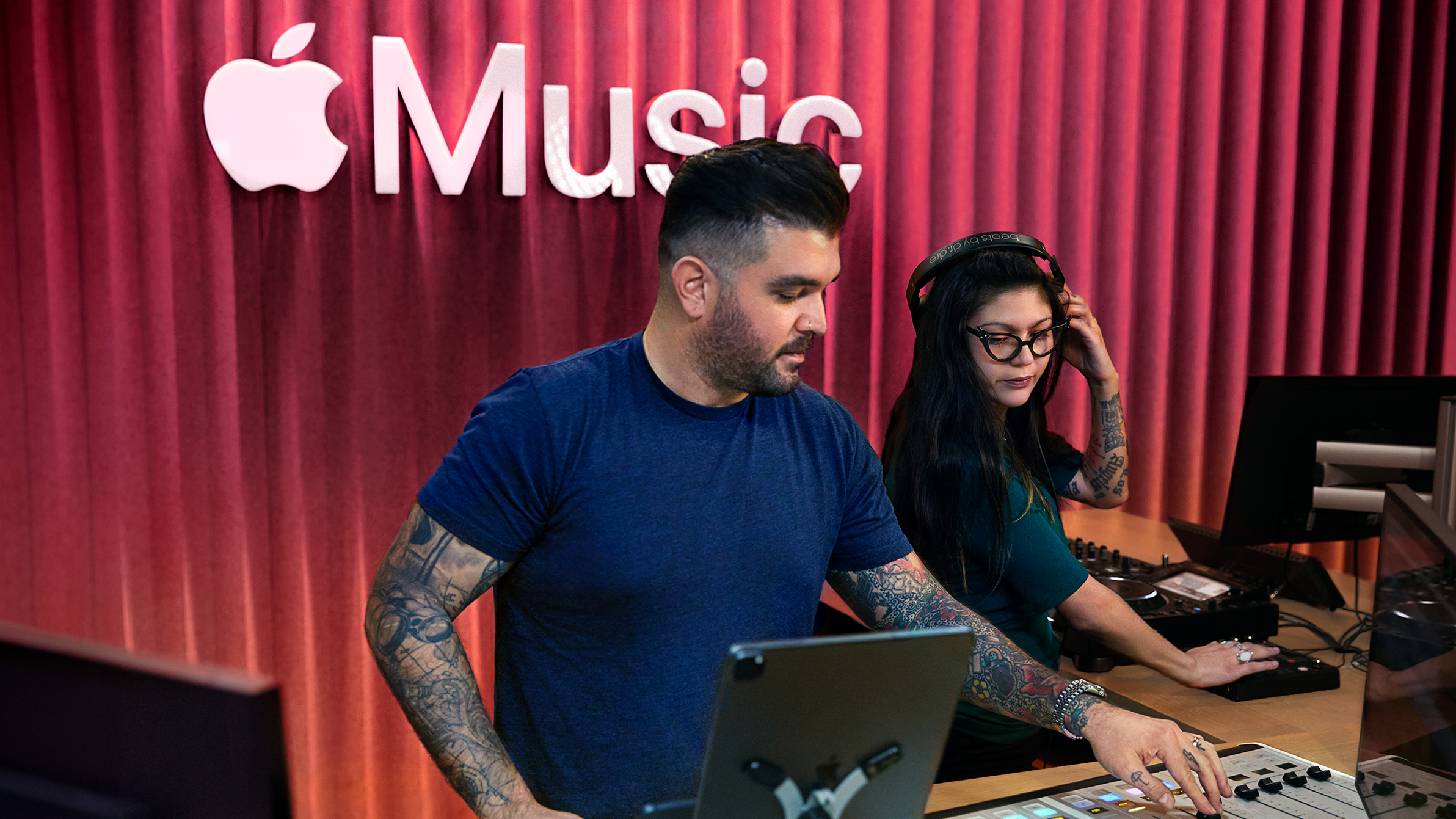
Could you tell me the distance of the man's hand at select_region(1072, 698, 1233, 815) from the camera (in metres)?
1.28

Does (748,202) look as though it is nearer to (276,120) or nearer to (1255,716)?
(1255,716)

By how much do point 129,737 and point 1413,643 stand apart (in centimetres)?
134

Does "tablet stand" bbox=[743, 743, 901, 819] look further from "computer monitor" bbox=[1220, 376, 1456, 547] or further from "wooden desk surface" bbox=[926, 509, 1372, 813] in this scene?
"computer monitor" bbox=[1220, 376, 1456, 547]

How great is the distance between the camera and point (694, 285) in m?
1.30

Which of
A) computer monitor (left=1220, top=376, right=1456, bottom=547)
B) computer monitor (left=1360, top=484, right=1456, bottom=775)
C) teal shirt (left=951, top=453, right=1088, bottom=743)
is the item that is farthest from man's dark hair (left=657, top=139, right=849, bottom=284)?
computer monitor (left=1220, top=376, right=1456, bottom=547)

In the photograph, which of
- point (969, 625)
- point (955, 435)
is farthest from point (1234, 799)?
point (955, 435)

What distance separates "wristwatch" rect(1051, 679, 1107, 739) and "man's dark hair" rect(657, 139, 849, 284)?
68 centimetres

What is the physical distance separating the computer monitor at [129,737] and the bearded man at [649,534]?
0.53 meters


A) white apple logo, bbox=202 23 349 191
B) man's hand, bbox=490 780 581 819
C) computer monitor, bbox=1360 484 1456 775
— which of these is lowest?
man's hand, bbox=490 780 581 819

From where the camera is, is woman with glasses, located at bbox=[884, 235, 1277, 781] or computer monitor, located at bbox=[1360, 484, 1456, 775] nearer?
computer monitor, located at bbox=[1360, 484, 1456, 775]

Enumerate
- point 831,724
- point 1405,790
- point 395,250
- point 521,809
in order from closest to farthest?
1. point 831,724
2. point 521,809
3. point 1405,790
4. point 395,250

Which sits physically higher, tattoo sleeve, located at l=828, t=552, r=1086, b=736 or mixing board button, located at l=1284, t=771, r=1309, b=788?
tattoo sleeve, located at l=828, t=552, r=1086, b=736

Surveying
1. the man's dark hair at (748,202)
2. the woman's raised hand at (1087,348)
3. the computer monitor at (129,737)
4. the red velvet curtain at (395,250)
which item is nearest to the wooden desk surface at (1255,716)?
the woman's raised hand at (1087,348)

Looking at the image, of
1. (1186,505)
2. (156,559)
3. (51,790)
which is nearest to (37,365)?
(156,559)
